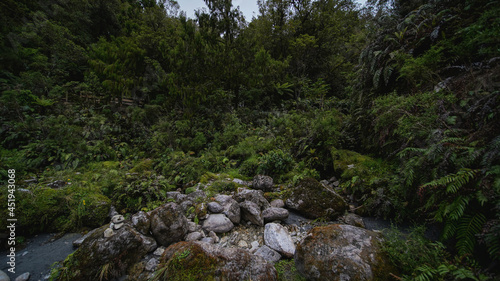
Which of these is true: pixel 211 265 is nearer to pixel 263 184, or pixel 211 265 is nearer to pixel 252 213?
pixel 252 213

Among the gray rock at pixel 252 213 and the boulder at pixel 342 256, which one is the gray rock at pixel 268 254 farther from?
the gray rock at pixel 252 213

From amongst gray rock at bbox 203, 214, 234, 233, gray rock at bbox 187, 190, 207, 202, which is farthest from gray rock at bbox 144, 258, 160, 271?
gray rock at bbox 187, 190, 207, 202

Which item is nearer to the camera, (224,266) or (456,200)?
(456,200)

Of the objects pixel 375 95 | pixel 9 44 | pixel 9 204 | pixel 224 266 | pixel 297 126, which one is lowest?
pixel 224 266

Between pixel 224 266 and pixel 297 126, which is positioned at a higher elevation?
pixel 297 126

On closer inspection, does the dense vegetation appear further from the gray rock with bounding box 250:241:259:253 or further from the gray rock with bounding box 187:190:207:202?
the gray rock with bounding box 250:241:259:253

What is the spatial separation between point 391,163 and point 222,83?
8.63 meters

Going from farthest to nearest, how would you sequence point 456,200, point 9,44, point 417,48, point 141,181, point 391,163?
point 9,44 < point 417,48 < point 141,181 < point 391,163 < point 456,200

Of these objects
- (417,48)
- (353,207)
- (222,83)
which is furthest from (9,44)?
(417,48)

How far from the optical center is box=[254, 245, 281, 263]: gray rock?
2.44 m

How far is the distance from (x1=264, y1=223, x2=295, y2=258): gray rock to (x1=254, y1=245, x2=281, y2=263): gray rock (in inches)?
2.6

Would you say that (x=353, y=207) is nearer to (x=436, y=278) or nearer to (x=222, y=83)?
(x=436, y=278)

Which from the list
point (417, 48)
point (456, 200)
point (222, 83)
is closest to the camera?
point (456, 200)

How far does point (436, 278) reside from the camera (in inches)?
63.6
